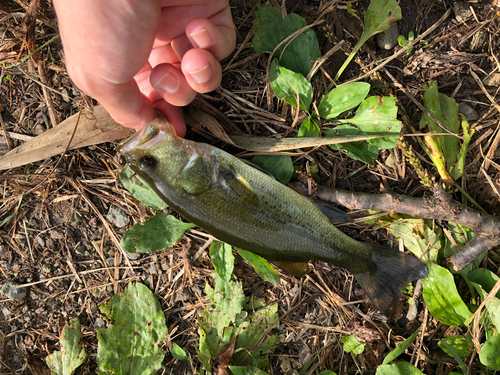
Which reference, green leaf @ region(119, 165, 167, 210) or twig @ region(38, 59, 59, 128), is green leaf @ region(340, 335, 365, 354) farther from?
twig @ region(38, 59, 59, 128)

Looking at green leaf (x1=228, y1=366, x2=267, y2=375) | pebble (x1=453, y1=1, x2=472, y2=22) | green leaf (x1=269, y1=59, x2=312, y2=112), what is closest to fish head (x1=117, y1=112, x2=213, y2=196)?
green leaf (x1=269, y1=59, x2=312, y2=112)

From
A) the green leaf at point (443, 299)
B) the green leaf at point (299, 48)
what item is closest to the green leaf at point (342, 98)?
the green leaf at point (299, 48)

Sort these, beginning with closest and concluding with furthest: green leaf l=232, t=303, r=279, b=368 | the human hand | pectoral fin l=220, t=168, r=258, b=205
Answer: the human hand → pectoral fin l=220, t=168, r=258, b=205 → green leaf l=232, t=303, r=279, b=368

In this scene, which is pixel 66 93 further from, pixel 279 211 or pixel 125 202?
pixel 279 211

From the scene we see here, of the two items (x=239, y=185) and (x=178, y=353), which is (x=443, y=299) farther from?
(x=178, y=353)

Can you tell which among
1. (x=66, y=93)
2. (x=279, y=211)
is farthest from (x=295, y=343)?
(x=66, y=93)

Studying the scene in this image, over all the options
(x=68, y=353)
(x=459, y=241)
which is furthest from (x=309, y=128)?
(x=68, y=353)

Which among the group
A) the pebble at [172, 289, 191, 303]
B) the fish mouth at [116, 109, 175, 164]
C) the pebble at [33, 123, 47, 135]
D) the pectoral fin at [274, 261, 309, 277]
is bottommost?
the pebble at [172, 289, 191, 303]
